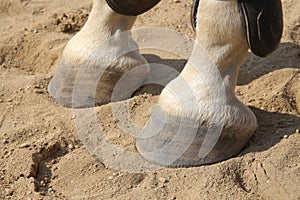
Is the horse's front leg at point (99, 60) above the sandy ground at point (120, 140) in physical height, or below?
above

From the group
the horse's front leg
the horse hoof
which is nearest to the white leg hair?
the horse hoof

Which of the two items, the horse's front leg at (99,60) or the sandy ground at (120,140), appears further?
the horse's front leg at (99,60)

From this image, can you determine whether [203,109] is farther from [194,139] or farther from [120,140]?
[120,140]

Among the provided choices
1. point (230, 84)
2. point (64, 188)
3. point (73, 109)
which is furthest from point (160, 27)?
point (64, 188)

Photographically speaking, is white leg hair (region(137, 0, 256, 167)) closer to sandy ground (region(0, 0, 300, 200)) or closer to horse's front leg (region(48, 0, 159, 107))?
sandy ground (region(0, 0, 300, 200))

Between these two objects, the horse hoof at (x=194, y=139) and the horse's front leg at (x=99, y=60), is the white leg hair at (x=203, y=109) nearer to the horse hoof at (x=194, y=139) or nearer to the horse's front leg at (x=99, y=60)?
the horse hoof at (x=194, y=139)

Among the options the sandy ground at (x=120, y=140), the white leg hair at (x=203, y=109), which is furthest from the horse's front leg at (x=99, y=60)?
the white leg hair at (x=203, y=109)

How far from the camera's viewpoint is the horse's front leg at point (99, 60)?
2674 millimetres

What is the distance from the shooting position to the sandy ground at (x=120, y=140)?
A: 2268mm

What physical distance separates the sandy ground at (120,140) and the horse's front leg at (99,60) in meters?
0.07

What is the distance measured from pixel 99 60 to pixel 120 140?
1.12 feet

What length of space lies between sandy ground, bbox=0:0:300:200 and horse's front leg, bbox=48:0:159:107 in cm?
7

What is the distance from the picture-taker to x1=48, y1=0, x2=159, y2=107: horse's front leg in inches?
105

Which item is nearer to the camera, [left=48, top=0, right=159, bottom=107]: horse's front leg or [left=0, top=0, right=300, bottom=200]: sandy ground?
Result: [left=0, top=0, right=300, bottom=200]: sandy ground
